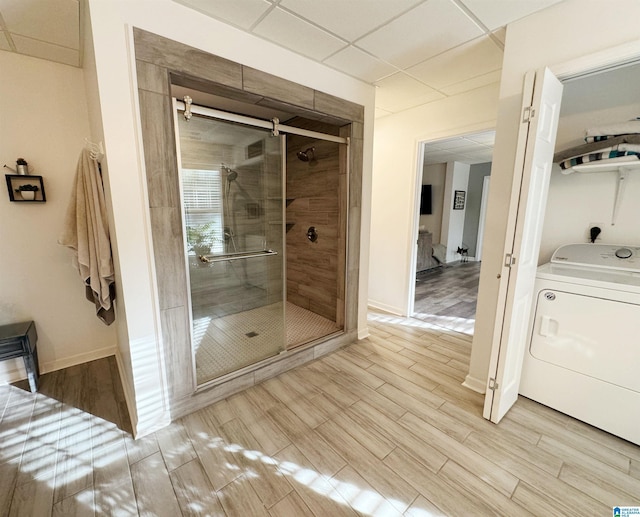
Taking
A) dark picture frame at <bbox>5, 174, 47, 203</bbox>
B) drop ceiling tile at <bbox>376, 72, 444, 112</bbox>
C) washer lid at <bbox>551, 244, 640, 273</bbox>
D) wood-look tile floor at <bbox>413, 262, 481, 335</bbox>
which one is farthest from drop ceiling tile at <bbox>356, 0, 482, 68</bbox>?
wood-look tile floor at <bbox>413, 262, 481, 335</bbox>

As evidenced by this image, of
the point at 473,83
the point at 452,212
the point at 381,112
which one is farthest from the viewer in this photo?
the point at 452,212

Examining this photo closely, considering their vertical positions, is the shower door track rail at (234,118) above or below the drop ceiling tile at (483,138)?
below

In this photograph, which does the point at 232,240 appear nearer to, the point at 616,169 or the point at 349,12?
the point at 349,12

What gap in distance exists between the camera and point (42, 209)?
84.4 inches

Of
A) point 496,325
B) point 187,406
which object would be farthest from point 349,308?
point 187,406

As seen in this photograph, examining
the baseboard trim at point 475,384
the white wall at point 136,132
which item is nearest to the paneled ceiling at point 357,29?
the white wall at point 136,132

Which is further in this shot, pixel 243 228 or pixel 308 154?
pixel 308 154

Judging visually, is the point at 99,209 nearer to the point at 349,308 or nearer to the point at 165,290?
the point at 165,290

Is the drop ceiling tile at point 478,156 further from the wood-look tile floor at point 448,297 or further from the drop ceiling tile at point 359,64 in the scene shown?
the drop ceiling tile at point 359,64

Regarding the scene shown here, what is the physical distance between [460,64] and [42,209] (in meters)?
3.49

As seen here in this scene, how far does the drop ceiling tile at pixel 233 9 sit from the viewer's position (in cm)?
150

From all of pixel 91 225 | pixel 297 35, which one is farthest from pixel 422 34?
pixel 91 225

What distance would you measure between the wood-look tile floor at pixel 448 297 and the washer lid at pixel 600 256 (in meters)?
1.36

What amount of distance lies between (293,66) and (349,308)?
83.0 inches
